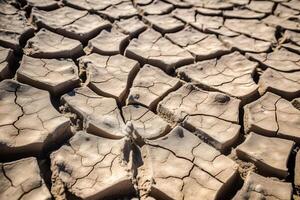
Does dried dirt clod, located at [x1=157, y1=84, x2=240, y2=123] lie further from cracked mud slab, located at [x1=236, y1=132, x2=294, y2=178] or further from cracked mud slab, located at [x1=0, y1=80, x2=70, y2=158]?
cracked mud slab, located at [x1=0, y1=80, x2=70, y2=158]

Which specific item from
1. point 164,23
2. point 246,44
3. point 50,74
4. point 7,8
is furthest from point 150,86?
point 7,8

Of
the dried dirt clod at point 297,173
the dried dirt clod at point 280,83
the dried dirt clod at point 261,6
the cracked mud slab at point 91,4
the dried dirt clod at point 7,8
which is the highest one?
the dried dirt clod at point 7,8

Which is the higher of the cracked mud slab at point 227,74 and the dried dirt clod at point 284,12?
the dried dirt clod at point 284,12

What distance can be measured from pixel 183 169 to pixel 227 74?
0.98 meters

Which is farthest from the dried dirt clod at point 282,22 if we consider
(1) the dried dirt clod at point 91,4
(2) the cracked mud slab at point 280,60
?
(1) the dried dirt clod at point 91,4

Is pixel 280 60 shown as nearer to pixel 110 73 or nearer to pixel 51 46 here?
pixel 110 73

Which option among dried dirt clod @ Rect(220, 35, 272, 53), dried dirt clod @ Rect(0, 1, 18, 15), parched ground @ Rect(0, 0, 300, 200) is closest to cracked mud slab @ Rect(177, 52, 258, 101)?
parched ground @ Rect(0, 0, 300, 200)

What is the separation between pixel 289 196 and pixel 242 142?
396 millimetres

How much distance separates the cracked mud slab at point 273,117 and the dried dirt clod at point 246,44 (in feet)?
1.93

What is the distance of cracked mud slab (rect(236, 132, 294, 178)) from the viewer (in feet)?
5.22

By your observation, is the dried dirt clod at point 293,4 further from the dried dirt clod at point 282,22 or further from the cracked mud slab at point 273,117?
the cracked mud slab at point 273,117

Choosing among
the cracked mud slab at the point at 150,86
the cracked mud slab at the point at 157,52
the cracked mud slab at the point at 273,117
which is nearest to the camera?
the cracked mud slab at the point at 273,117

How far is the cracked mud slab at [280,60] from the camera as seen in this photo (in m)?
2.36

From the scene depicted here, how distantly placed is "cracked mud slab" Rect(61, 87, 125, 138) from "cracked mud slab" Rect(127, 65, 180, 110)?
0.16 meters
